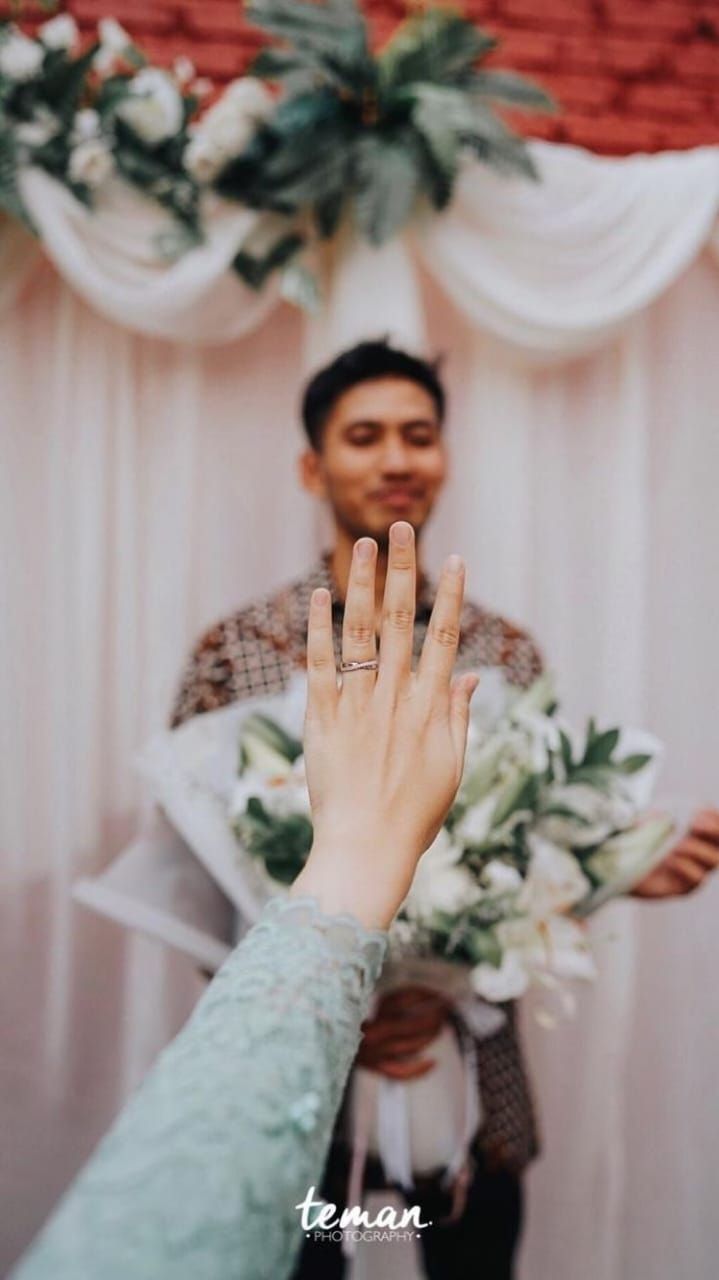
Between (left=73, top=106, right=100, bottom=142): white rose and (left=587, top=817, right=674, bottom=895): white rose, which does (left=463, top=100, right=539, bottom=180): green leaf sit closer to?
(left=73, top=106, right=100, bottom=142): white rose

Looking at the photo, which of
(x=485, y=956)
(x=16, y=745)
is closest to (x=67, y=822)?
(x=16, y=745)

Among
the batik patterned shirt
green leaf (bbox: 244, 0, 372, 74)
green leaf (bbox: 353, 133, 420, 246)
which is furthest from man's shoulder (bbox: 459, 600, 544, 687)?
green leaf (bbox: 244, 0, 372, 74)

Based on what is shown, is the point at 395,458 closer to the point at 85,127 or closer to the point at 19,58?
the point at 85,127

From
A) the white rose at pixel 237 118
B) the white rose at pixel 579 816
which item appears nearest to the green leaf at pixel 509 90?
the white rose at pixel 237 118

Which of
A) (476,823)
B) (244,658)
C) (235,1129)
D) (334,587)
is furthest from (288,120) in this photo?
(235,1129)

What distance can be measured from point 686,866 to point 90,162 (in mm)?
1332

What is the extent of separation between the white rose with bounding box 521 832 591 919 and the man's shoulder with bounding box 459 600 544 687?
1.26 feet

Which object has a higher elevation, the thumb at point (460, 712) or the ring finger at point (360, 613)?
the ring finger at point (360, 613)

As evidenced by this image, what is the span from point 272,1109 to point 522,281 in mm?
1474

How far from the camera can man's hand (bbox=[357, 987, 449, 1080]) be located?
43.6 inches

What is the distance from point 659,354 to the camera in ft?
5.98

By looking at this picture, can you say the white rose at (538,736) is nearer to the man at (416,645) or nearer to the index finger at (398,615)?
the man at (416,645)

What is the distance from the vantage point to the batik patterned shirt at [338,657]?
4.25ft

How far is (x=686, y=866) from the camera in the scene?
1225mm
